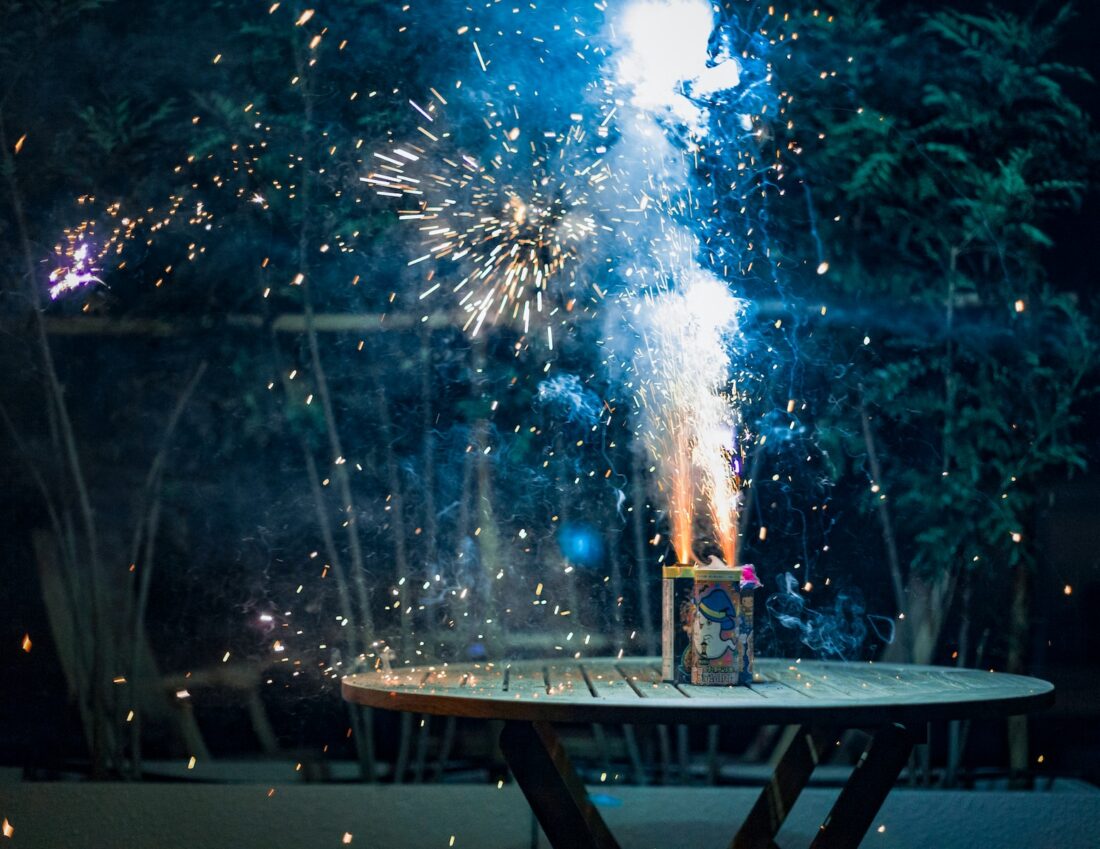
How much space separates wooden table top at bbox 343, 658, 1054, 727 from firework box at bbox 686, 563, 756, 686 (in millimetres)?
37

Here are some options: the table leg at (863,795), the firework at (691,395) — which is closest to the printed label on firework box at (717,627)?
the table leg at (863,795)

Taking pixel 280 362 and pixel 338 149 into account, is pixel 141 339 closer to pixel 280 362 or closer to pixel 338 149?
pixel 280 362

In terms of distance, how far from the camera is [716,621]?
2086mm

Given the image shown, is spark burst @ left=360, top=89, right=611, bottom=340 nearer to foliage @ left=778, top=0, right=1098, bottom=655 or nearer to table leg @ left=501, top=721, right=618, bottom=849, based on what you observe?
foliage @ left=778, top=0, right=1098, bottom=655

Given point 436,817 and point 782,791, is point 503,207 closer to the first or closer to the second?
point 436,817

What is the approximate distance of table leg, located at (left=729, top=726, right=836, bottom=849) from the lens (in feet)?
7.57

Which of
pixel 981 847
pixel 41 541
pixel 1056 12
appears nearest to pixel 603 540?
→ pixel 981 847

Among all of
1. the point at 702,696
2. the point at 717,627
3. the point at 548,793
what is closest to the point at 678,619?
the point at 717,627

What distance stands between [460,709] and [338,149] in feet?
6.67

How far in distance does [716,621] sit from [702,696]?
21 centimetres

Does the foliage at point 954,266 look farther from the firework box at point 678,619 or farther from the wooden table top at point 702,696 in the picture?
the firework box at point 678,619

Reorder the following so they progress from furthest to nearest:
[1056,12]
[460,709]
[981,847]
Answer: [1056,12], [981,847], [460,709]

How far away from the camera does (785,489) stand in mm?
3389

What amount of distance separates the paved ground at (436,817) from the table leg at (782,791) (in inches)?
35.3
